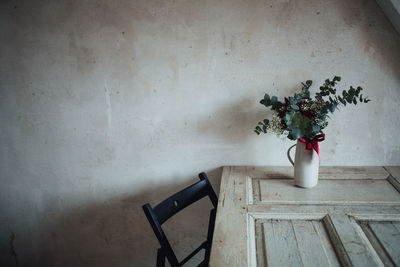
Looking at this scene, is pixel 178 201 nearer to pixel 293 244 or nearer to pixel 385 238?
pixel 293 244

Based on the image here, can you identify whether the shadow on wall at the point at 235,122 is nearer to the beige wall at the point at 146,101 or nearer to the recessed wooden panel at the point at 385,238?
the beige wall at the point at 146,101

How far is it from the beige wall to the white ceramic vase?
0.94ft

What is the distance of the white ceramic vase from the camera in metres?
1.52

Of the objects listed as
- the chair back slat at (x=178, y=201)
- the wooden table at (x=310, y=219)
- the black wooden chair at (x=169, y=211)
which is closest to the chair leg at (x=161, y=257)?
the black wooden chair at (x=169, y=211)

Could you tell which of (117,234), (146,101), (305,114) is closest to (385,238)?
(305,114)

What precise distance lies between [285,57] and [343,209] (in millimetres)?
877

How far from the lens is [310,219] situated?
1.27 metres

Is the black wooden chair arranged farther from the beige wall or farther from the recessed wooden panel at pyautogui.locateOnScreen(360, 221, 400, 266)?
the recessed wooden panel at pyautogui.locateOnScreen(360, 221, 400, 266)

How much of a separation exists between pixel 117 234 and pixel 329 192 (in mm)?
1454

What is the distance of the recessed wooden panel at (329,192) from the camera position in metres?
1.41

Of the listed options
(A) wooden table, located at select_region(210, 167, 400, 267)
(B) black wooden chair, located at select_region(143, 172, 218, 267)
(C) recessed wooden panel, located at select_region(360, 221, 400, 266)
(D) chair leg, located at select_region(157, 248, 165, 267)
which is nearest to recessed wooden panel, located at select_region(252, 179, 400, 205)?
(A) wooden table, located at select_region(210, 167, 400, 267)

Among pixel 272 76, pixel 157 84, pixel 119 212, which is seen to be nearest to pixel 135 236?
pixel 119 212

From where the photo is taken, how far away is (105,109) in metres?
1.92

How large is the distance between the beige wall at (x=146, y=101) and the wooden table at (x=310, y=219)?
0.72 ft
